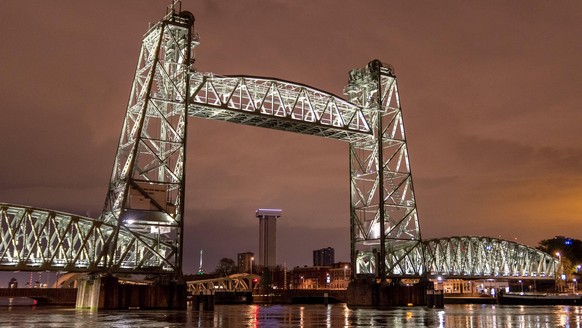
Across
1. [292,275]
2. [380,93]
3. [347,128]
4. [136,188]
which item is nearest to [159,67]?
[136,188]

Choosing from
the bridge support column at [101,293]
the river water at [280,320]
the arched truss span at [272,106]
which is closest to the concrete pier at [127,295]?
the bridge support column at [101,293]

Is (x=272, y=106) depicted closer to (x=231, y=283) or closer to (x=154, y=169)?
(x=154, y=169)

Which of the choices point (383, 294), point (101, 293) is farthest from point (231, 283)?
point (101, 293)

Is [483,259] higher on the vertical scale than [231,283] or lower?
higher

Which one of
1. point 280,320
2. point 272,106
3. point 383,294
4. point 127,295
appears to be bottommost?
point 280,320

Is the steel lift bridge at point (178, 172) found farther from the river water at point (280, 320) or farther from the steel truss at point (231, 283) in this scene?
the steel truss at point (231, 283)

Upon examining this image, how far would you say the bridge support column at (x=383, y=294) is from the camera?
56.5m

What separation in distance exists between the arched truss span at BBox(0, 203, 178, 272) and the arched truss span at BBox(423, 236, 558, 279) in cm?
3302

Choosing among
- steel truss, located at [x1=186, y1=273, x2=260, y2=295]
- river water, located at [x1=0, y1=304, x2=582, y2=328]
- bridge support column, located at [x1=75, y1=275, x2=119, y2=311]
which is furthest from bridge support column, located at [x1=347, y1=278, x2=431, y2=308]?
steel truss, located at [x1=186, y1=273, x2=260, y2=295]

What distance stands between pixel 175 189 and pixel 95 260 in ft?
24.5

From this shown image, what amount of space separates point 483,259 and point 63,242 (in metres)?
64.2

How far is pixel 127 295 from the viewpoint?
41.6 meters

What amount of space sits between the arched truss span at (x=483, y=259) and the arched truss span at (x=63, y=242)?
33021mm

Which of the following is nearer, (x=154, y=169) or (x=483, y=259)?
(x=154, y=169)
